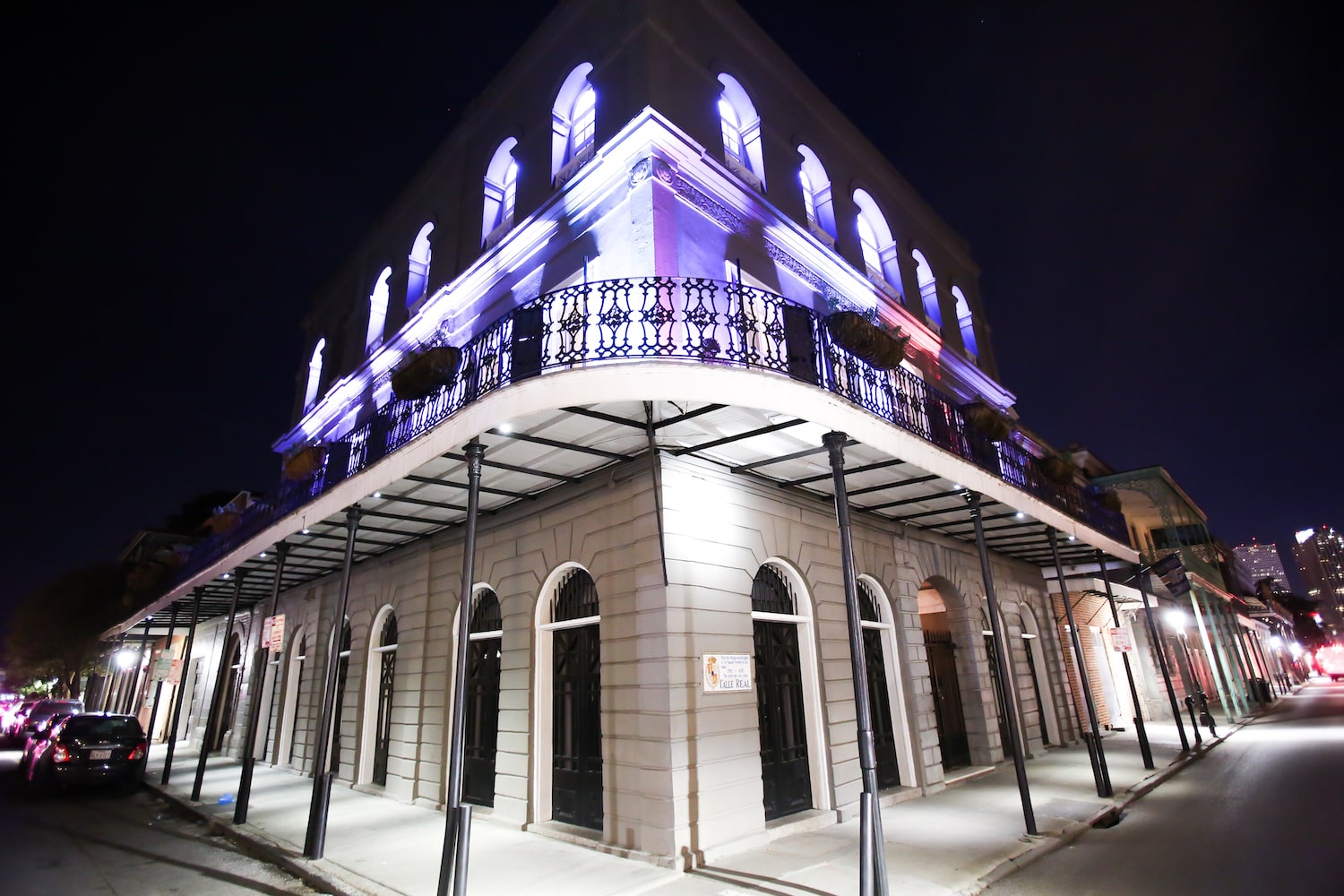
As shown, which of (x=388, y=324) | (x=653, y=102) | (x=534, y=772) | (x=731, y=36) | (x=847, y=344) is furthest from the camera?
(x=388, y=324)

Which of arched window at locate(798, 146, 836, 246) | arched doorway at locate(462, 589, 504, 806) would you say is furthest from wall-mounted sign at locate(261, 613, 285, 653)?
arched window at locate(798, 146, 836, 246)

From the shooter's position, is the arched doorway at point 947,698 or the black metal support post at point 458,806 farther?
the arched doorway at point 947,698

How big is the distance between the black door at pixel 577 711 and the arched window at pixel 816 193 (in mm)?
9228

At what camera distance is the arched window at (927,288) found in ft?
57.3

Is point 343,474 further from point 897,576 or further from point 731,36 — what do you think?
point 731,36

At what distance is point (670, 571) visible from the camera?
749cm

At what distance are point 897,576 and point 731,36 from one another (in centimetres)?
1077

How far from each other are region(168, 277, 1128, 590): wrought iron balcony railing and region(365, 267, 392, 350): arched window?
22.2ft

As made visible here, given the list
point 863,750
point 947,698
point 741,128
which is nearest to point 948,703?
point 947,698

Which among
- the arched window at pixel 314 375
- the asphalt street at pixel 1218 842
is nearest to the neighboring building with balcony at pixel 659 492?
the asphalt street at pixel 1218 842

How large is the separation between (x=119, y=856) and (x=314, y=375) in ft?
52.3

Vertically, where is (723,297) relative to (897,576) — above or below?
above

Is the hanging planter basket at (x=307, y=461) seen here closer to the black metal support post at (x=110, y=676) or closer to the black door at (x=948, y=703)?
the black door at (x=948, y=703)

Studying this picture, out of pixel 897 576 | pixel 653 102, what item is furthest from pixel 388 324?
pixel 897 576
